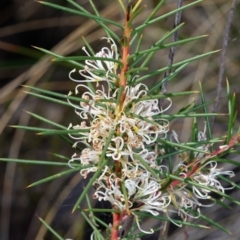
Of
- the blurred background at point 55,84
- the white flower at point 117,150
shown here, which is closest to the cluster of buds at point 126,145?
the white flower at point 117,150

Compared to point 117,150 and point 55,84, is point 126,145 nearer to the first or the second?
point 117,150

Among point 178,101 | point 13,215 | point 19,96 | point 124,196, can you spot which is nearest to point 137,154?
point 124,196

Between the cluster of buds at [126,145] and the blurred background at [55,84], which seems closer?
the cluster of buds at [126,145]

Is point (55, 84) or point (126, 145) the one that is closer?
point (126, 145)

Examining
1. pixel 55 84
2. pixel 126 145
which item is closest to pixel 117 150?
pixel 126 145

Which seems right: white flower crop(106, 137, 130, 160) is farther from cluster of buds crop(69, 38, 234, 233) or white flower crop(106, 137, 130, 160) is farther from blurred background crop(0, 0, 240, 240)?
blurred background crop(0, 0, 240, 240)

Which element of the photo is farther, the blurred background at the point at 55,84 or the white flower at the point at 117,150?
the blurred background at the point at 55,84

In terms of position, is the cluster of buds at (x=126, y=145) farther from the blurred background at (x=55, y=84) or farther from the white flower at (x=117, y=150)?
the blurred background at (x=55, y=84)

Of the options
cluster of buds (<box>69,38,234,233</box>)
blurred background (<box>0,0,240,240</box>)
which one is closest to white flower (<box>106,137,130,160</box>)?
cluster of buds (<box>69,38,234,233</box>)

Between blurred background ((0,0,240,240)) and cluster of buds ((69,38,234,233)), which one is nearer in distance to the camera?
cluster of buds ((69,38,234,233))
